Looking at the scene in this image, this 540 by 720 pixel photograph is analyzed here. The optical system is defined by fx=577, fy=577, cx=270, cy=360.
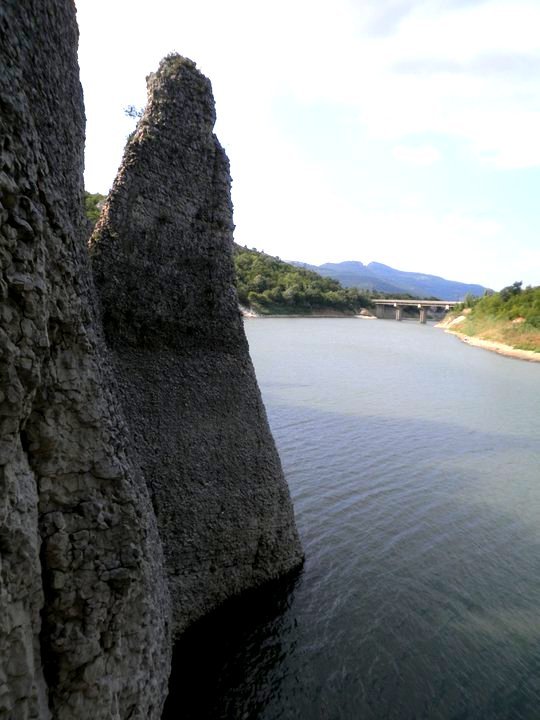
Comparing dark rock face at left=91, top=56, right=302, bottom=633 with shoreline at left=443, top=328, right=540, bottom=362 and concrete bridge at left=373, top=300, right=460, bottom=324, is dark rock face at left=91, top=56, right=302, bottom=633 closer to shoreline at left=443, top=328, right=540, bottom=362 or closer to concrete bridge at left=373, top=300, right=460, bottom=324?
shoreline at left=443, top=328, right=540, bottom=362

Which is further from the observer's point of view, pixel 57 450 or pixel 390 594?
pixel 390 594

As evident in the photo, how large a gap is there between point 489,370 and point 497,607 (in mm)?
48963

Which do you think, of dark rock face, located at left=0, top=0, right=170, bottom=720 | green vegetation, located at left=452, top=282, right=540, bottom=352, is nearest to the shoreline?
green vegetation, located at left=452, top=282, right=540, bottom=352

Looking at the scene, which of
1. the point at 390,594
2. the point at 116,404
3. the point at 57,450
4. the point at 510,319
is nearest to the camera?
the point at 57,450

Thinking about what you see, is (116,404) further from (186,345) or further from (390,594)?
(390,594)

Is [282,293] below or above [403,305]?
above

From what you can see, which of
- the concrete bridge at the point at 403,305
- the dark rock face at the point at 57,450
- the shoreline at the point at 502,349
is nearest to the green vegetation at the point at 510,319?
the shoreline at the point at 502,349

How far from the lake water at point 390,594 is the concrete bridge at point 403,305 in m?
129

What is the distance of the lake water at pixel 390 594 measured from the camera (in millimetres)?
10320

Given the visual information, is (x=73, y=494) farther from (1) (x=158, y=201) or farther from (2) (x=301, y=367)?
(2) (x=301, y=367)

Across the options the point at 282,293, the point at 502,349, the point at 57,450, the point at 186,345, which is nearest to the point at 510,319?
the point at 502,349

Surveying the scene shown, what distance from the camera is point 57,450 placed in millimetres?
7039

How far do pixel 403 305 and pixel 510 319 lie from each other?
70988mm

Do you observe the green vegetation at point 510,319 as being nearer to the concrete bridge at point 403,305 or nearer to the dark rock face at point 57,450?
the concrete bridge at point 403,305
